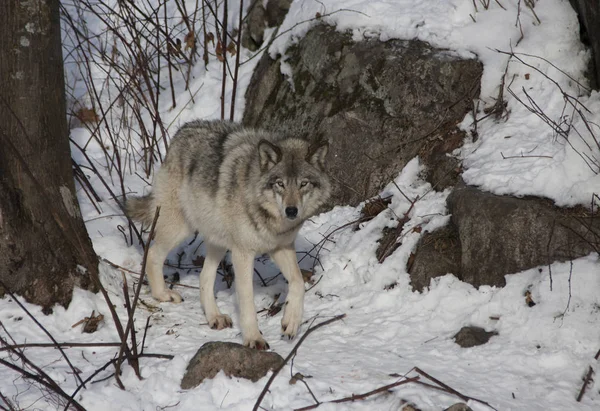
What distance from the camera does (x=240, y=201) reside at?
16.8ft

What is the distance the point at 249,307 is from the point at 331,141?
8.48 ft

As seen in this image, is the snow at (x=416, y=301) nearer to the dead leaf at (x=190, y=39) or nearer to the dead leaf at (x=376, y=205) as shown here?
the dead leaf at (x=376, y=205)

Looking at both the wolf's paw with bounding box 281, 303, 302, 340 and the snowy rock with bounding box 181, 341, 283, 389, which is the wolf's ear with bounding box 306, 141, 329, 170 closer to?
the wolf's paw with bounding box 281, 303, 302, 340

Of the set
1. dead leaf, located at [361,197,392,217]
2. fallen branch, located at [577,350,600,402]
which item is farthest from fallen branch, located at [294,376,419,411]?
dead leaf, located at [361,197,392,217]

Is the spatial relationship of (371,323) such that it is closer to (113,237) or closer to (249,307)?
(249,307)

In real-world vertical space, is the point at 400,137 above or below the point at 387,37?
below

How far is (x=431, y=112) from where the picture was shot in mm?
→ 6695

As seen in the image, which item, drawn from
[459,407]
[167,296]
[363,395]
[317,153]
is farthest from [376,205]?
[459,407]

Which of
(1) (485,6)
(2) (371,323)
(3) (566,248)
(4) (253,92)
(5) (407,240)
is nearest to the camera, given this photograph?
(3) (566,248)

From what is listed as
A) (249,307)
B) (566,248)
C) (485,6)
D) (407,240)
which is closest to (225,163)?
(249,307)

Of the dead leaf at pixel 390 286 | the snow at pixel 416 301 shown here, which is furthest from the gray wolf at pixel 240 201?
the dead leaf at pixel 390 286

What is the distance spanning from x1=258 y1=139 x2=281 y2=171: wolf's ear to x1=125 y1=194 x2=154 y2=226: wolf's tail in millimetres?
1492

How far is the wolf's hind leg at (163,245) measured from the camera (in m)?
5.88

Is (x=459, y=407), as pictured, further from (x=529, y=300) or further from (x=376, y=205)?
(x=376, y=205)
